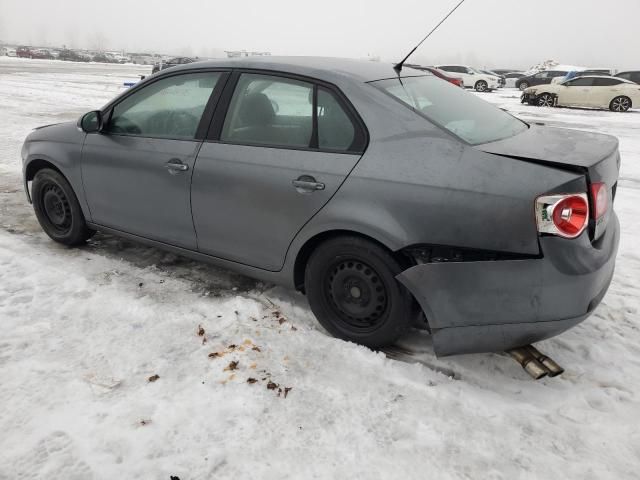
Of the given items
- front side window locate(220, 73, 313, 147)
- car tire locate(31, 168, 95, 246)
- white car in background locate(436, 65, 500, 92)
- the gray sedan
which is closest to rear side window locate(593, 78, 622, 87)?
white car in background locate(436, 65, 500, 92)

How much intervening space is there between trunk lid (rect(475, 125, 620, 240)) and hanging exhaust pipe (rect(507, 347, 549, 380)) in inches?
26.9

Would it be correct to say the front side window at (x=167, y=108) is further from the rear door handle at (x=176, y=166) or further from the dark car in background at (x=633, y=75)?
the dark car in background at (x=633, y=75)

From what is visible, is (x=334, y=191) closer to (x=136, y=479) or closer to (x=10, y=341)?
(x=136, y=479)

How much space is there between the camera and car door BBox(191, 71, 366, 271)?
2.85 meters

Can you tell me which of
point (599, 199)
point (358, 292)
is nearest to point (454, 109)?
point (599, 199)

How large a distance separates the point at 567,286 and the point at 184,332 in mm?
2143

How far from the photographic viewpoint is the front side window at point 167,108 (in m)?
3.45

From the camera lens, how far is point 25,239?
14.8ft

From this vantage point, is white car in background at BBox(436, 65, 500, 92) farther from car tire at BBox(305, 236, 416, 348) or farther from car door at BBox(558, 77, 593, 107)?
car tire at BBox(305, 236, 416, 348)

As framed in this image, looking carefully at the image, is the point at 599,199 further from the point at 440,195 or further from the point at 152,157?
the point at 152,157

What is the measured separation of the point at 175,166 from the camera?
340 cm

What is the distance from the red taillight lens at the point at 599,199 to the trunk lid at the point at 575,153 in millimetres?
21

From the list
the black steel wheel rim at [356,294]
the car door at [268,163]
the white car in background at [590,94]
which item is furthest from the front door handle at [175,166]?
the white car in background at [590,94]

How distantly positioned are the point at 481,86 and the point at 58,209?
1144 inches
